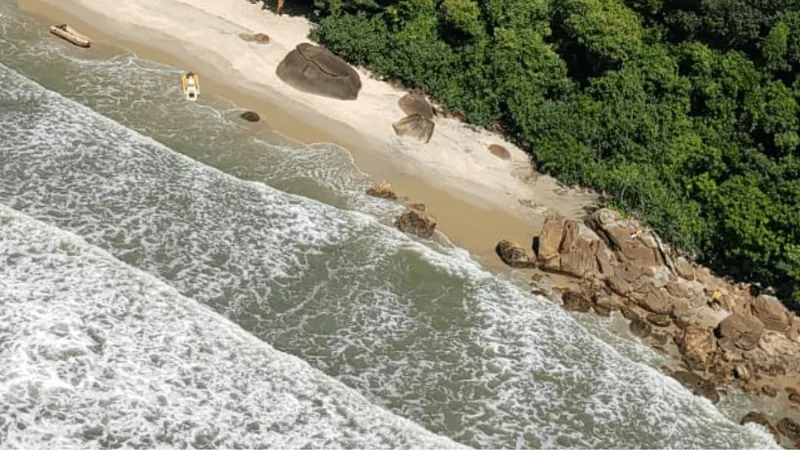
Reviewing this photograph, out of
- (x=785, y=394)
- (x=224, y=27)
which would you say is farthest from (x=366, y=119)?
(x=785, y=394)

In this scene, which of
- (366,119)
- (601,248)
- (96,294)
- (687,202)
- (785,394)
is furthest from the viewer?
(366,119)

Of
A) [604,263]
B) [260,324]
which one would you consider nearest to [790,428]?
[604,263]

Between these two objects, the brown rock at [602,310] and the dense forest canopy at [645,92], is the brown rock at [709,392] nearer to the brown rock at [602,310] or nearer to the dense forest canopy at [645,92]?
the brown rock at [602,310]

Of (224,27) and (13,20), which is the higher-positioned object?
(224,27)

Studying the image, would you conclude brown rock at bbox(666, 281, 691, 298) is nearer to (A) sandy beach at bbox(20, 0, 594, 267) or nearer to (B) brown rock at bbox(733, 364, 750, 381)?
(B) brown rock at bbox(733, 364, 750, 381)

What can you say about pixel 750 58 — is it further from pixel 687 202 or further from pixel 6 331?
pixel 6 331

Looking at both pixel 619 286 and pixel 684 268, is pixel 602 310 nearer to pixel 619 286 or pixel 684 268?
pixel 619 286
